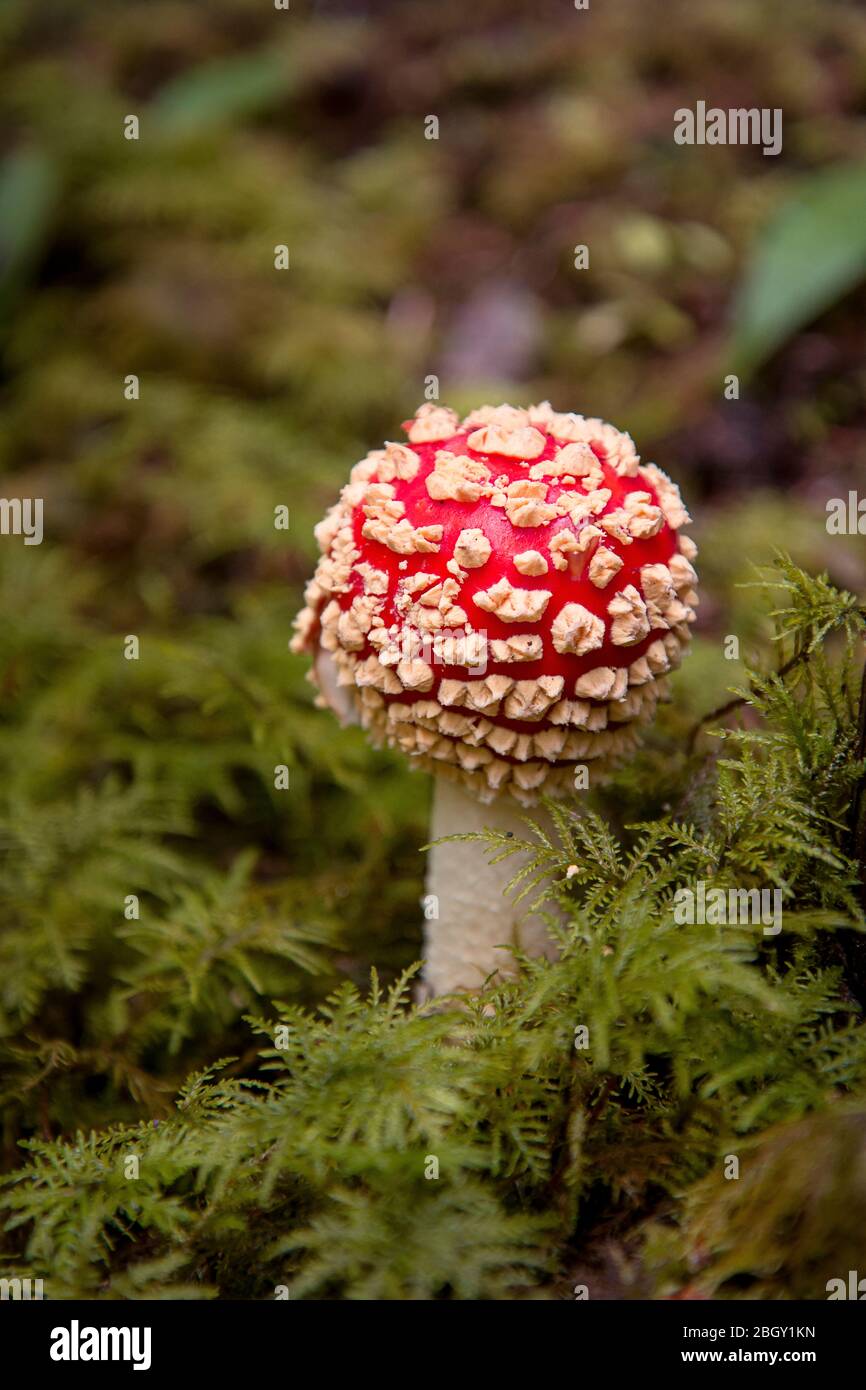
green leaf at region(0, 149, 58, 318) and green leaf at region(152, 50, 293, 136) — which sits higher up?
green leaf at region(152, 50, 293, 136)

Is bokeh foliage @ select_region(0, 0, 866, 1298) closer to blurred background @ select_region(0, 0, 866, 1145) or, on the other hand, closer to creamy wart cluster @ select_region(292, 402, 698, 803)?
blurred background @ select_region(0, 0, 866, 1145)

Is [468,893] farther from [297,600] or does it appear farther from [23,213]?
[23,213]

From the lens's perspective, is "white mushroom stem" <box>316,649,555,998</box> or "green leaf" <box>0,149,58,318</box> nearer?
"white mushroom stem" <box>316,649,555,998</box>

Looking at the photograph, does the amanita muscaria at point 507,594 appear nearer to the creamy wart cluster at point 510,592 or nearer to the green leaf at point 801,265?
the creamy wart cluster at point 510,592

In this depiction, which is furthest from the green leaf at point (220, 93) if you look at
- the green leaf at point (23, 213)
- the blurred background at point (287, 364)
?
the green leaf at point (23, 213)

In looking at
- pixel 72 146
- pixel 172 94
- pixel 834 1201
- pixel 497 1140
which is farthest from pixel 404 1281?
pixel 172 94

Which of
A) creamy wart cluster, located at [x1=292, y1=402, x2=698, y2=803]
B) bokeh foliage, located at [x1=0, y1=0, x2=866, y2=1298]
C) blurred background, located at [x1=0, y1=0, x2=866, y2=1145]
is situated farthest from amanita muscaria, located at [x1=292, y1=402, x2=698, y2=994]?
blurred background, located at [x1=0, y1=0, x2=866, y2=1145]

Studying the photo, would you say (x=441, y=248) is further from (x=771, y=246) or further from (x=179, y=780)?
(x=179, y=780)

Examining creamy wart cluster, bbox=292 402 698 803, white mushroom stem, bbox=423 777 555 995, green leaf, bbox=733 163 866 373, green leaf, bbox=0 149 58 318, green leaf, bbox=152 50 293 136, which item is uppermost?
green leaf, bbox=152 50 293 136
